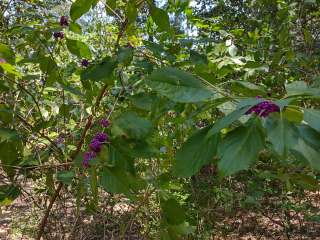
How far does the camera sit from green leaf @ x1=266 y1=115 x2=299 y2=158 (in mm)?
627

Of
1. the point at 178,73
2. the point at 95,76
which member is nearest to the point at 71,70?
the point at 95,76

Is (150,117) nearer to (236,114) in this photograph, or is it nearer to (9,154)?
(9,154)

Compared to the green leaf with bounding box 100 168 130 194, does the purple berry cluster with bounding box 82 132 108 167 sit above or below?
above

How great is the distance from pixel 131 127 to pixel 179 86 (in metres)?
0.41

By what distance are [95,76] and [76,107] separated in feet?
3.50

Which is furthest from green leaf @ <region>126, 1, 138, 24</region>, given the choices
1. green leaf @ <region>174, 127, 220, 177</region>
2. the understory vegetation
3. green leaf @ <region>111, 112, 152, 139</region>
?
green leaf @ <region>174, 127, 220, 177</region>

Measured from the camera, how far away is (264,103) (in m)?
0.74

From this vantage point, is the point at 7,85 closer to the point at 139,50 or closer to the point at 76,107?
the point at 139,50

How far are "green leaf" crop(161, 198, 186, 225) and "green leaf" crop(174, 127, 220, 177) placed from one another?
25.2 inches

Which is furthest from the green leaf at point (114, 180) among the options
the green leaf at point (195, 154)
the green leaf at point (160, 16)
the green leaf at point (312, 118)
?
the green leaf at point (312, 118)

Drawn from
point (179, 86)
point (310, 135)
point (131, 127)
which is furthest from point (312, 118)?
point (131, 127)

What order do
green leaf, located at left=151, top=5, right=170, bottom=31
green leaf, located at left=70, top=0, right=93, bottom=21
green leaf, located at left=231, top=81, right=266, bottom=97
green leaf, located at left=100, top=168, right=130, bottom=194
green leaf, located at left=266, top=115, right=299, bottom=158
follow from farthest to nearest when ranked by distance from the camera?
green leaf, located at left=151, top=5, right=170, bottom=31, green leaf, located at left=70, top=0, right=93, bottom=21, green leaf, located at left=100, top=168, right=130, bottom=194, green leaf, located at left=231, top=81, right=266, bottom=97, green leaf, located at left=266, top=115, right=299, bottom=158

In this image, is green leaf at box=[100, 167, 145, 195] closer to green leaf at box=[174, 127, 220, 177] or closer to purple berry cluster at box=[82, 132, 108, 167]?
purple berry cluster at box=[82, 132, 108, 167]

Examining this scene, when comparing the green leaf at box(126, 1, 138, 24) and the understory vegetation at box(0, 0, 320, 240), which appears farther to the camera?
the green leaf at box(126, 1, 138, 24)
